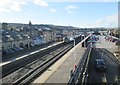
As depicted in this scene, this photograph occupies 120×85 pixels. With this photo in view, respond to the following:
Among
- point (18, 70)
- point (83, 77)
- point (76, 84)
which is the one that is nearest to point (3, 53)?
point (18, 70)

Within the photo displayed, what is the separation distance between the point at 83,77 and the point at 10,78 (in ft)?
20.5

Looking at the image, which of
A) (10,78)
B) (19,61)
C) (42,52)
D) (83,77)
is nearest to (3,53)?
(42,52)

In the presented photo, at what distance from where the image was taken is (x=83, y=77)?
19.7 metres

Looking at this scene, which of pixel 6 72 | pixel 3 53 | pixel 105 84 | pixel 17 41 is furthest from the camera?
pixel 17 41

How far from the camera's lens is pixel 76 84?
52.9 ft

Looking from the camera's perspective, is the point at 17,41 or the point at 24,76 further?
the point at 17,41

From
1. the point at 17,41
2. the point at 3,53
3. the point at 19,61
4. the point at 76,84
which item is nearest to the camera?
A: the point at 76,84

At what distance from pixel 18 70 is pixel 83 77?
25.6 ft

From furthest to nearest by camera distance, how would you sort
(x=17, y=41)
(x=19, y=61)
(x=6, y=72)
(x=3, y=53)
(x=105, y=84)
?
1. (x=17, y=41)
2. (x=3, y=53)
3. (x=19, y=61)
4. (x=6, y=72)
5. (x=105, y=84)

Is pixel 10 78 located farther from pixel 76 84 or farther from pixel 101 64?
pixel 101 64

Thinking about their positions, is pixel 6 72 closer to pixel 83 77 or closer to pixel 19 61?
pixel 19 61

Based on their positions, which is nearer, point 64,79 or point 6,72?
point 64,79

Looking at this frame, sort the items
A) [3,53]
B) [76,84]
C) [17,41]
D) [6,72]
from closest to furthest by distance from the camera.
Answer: [76,84] → [6,72] → [3,53] → [17,41]

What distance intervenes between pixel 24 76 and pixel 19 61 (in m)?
8.38
